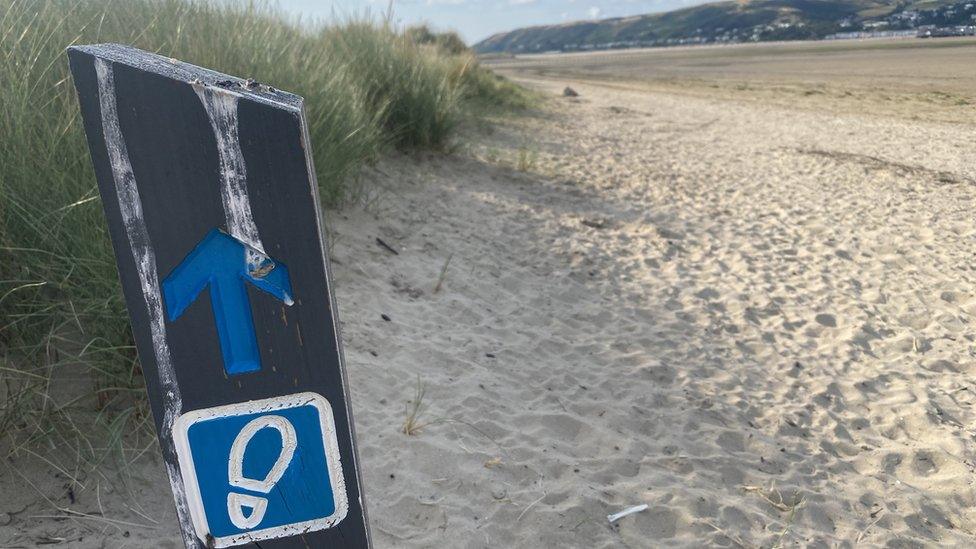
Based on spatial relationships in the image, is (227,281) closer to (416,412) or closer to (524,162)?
(416,412)

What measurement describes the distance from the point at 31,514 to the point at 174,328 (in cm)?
159

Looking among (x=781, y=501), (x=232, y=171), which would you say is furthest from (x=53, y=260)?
(x=781, y=501)

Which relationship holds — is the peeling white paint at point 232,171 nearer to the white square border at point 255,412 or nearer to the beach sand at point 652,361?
the white square border at point 255,412

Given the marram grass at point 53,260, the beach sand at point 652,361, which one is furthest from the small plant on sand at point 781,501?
the marram grass at point 53,260

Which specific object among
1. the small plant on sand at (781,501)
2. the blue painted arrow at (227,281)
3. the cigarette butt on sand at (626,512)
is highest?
the blue painted arrow at (227,281)

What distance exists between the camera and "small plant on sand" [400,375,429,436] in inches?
110

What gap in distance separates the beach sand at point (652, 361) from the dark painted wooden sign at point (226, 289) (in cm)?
133

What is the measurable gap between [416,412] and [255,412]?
6.69ft

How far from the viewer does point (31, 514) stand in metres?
1.99

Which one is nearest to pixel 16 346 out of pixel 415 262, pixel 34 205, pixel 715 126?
pixel 34 205

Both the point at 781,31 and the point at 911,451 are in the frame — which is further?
the point at 781,31

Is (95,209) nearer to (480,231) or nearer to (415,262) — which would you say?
(415,262)

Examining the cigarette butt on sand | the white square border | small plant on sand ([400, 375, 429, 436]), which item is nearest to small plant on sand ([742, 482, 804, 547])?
the cigarette butt on sand

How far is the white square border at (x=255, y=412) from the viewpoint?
913 millimetres
